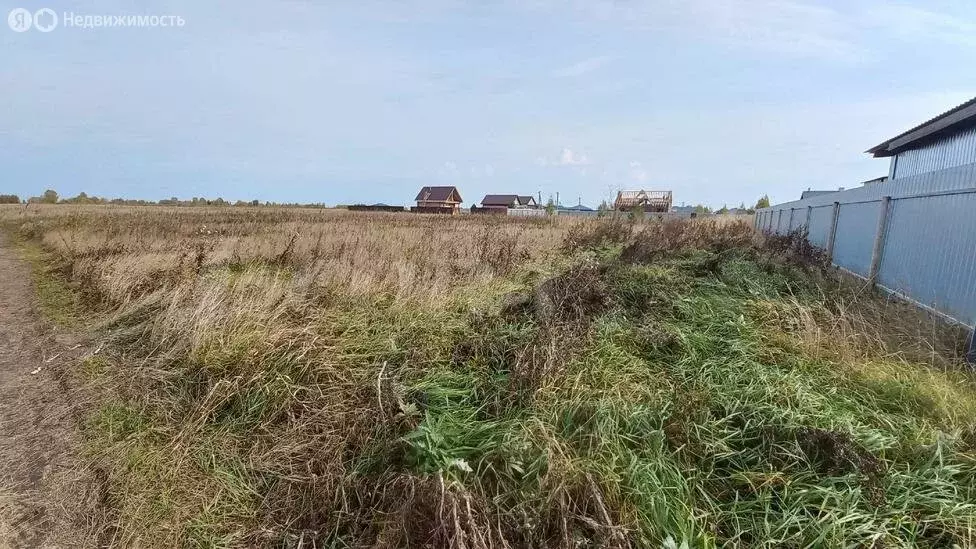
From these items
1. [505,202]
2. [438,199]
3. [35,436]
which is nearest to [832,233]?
[35,436]

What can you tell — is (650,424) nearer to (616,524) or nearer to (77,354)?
(616,524)

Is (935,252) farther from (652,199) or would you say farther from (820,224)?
(652,199)

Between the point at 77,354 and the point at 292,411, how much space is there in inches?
120

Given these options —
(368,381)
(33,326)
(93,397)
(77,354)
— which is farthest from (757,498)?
(33,326)

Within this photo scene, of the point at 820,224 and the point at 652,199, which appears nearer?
the point at 820,224

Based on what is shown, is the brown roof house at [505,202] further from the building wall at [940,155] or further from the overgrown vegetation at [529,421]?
the overgrown vegetation at [529,421]

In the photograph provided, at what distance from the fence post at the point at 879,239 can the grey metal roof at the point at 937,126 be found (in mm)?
10661

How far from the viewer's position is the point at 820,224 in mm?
11672

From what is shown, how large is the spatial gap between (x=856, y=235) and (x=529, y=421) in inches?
347

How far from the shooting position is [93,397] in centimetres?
390

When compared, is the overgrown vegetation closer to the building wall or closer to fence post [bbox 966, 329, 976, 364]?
fence post [bbox 966, 329, 976, 364]

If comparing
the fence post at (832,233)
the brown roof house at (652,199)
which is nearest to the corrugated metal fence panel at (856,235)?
the fence post at (832,233)

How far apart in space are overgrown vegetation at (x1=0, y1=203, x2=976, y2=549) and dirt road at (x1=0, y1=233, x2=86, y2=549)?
0.73ft

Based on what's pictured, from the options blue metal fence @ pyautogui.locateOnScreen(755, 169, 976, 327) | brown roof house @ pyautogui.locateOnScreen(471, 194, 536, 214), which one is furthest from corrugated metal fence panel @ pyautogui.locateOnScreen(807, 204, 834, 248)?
brown roof house @ pyautogui.locateOnScreen(471, 194, 536, 214)
